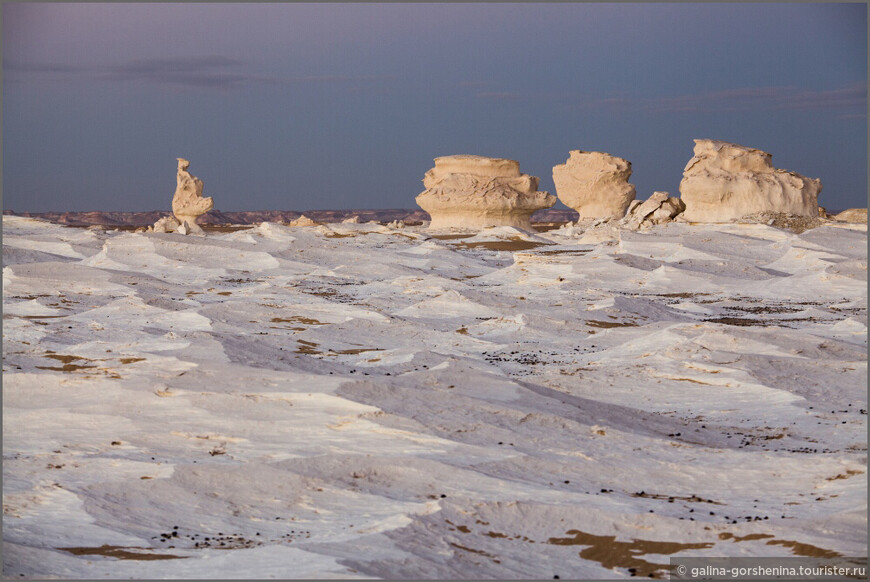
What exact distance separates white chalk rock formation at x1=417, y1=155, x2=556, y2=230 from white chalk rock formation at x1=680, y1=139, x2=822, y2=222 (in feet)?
24.8

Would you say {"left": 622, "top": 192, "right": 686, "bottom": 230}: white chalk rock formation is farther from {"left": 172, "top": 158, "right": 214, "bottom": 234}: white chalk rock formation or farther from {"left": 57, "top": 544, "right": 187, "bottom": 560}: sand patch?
{"left": 57, "top": 544, "right": 187, "bottom": 560}: sand patch

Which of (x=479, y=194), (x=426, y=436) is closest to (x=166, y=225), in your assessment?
(x=479, y=194)

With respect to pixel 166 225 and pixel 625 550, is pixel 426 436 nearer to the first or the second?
pixel 625 550

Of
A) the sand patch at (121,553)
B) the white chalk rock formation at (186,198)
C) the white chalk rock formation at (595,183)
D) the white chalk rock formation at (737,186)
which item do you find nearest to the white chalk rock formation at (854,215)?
the white chalk rock formation at (737,186)

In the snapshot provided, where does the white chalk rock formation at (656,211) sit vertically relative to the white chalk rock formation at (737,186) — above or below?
below

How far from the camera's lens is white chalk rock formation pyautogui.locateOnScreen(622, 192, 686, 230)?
81.4ft

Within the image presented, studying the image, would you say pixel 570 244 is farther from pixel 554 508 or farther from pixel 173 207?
pixel 554 508

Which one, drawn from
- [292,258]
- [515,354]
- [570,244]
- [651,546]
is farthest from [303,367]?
[570,244]

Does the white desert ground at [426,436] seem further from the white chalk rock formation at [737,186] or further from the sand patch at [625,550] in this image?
the white chalk rock formation at [737,186]

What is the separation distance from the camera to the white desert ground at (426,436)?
14.9ft

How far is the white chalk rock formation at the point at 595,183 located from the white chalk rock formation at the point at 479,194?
105 cm

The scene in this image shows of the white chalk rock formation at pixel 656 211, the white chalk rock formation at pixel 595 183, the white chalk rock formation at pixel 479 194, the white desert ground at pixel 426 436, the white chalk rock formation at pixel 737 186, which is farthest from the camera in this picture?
the white chalk rock formation at pixel 595 183

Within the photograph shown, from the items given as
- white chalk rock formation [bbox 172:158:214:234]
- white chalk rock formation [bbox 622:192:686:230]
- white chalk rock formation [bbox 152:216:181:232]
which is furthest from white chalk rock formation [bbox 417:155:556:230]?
white chalk rock formation [bbox 152:216:181:232]

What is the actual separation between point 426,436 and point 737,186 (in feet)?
59.9
